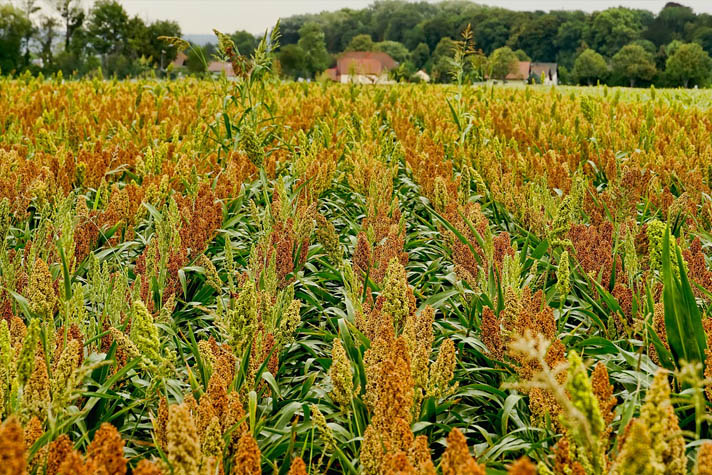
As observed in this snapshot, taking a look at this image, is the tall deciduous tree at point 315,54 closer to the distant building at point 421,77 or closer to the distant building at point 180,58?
the distant building at point 180,58

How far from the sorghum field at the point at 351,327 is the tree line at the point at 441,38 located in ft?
143

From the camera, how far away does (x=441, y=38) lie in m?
85.1

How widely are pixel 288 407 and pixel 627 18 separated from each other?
98691mm

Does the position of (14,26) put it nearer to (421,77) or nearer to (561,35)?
(421,77)

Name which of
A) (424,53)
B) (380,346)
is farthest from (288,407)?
(424,53)

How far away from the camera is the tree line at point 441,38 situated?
5044 cm

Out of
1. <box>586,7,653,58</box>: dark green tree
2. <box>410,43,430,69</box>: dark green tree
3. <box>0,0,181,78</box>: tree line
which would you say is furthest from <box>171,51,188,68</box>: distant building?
<box>586,7,653,58</box>: dark green tree

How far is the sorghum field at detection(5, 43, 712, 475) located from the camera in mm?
1206

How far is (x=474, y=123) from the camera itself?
6352 mm

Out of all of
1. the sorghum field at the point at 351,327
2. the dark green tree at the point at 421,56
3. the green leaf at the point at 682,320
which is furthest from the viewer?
the dark green tree at the point at 421,56

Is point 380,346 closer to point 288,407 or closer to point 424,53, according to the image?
point 288,407

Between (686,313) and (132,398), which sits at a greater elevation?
(686,313)

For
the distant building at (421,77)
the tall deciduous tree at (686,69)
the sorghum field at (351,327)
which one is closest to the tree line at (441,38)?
the tall deciduous tree at (686,69)

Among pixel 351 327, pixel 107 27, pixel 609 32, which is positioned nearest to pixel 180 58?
pixel 107 27
